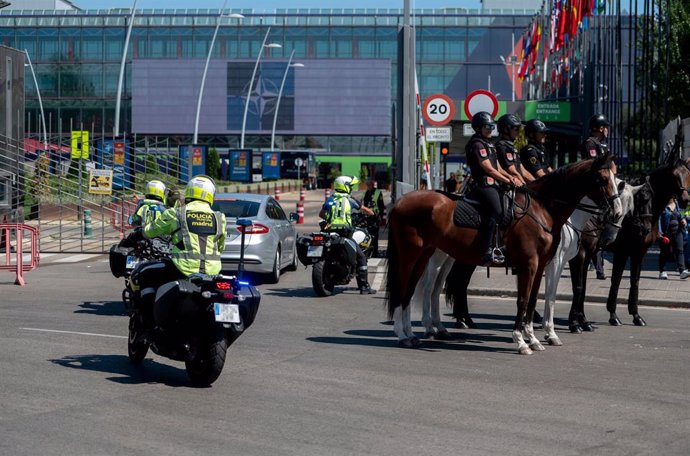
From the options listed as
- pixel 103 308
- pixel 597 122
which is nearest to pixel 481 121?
pixel 597 122

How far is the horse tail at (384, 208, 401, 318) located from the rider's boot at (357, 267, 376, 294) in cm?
527

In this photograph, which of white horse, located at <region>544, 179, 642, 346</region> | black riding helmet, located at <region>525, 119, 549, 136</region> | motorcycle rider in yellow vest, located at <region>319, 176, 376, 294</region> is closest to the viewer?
white horse, located at <region>544, 179, 642, 346</region>

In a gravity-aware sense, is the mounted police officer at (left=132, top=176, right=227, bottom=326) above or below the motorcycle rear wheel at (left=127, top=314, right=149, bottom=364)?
above

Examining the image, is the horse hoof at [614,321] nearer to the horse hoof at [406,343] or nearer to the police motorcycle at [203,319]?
the horse hoof at [406,343]

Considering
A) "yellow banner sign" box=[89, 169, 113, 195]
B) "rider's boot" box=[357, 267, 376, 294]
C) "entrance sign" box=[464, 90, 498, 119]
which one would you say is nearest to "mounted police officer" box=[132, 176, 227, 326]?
"rider's boot" box=[357, 267, 376, 294]

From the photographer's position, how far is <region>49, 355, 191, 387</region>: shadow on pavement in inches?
391

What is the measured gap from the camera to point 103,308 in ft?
51.2

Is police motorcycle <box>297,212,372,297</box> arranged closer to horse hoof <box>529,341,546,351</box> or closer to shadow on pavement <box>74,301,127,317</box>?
shadow on pavement <box>74,301,127,317</box>

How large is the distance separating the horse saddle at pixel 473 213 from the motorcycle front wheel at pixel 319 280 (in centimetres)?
543

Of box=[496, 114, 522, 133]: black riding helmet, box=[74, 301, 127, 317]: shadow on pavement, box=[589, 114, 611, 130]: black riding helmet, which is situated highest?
box=[589, 114, 611, 130]: black riding helmet

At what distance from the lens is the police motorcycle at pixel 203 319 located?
9.61 m

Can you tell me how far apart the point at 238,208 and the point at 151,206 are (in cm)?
493

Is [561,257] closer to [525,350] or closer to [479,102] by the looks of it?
[525,350]

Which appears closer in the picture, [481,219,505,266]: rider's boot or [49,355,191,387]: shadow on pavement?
[49,355,191,387]: shadow on pavement
